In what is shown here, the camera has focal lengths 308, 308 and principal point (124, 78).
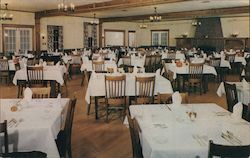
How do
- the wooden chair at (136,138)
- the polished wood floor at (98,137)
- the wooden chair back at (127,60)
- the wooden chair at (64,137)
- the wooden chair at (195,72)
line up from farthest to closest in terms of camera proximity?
the wooden chair back at (127,60) < the wooden chair at (195,72) < the polished wood floor at (98,137) < the wooden chair at (64,137) < the wooden chair at (136,138)

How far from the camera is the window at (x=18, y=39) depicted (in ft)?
48.4

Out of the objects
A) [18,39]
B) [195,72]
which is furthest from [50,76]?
[18,39]

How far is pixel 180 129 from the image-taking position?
110 inches

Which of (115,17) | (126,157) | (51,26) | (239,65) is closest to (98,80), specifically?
(126,157)

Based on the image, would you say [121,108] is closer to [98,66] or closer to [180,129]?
[98,66]

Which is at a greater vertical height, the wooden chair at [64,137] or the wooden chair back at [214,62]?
the wooden chair back at [214,62]

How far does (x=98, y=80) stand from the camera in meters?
5.76

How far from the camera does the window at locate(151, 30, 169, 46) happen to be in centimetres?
2223

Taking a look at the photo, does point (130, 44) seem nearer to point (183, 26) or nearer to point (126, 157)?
point (183, 26)

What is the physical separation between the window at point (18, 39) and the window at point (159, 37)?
9.93m

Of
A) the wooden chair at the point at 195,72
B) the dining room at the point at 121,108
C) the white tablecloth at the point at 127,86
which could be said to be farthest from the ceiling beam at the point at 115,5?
the white tablecloth at the point at 127,86

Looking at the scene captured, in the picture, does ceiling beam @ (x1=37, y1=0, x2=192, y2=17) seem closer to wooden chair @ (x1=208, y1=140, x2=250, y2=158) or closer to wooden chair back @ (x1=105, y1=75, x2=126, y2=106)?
wooden chair back @ (x1=105, y1=75, x2=126, y2=106)

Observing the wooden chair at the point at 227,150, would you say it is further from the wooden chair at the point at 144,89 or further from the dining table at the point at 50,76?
the dining table at the point at 50,76

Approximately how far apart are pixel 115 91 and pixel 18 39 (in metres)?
11.2
